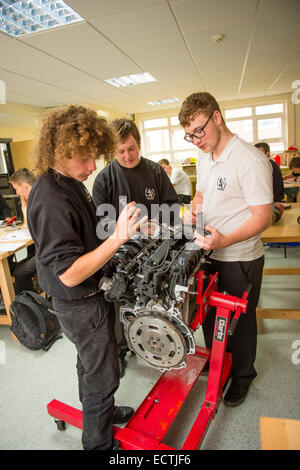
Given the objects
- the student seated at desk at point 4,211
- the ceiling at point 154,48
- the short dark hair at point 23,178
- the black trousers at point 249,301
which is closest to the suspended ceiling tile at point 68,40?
the ceiling at point 154,48

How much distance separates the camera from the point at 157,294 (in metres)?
1.20

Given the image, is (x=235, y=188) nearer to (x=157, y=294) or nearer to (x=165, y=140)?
(x=157, y=294)

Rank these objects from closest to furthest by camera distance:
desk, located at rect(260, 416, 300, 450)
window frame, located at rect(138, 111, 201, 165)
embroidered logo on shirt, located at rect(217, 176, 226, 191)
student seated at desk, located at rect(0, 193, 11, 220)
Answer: desk, located at rect(260, 416, 300, 450) → embroidered logo on shirt, located at rect(217, 176, 226, 191) → student seated at desk, located at rect(0, 193, 11, 220) → window frame, located at rect(138, 111, 201, 165)

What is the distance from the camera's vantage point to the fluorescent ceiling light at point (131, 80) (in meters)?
5.03

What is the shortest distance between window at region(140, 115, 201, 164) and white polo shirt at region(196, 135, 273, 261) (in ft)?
28.5

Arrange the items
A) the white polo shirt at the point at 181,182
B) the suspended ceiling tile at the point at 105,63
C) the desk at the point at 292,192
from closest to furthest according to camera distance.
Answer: the suspended ceiling tile at the point at 105,63 < the desk at the point at 292,192 < the white polo shirt at the point at 181,182

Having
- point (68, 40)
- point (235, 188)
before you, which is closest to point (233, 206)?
point (235, 188)

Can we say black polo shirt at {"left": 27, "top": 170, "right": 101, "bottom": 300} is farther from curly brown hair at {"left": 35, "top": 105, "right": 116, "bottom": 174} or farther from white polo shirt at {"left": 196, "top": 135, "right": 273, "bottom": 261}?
white polo shirt at {"left": 196, "top": 135, "right": 273, "bottom": 261}

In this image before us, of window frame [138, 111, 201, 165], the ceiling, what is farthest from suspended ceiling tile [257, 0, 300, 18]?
window frame [138, 111, 201, 165]

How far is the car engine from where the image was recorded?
1.19m

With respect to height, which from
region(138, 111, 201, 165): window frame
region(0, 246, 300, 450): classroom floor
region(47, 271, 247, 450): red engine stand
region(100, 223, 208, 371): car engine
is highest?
region(138, 111, 201, 165): window frame

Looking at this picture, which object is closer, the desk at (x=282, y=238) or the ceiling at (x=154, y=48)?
the desk at (x=282, y=238)

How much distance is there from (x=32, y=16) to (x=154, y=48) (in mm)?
1518

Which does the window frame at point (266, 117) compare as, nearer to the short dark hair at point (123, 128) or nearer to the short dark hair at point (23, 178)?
the short dark hair at point (23, 178)
